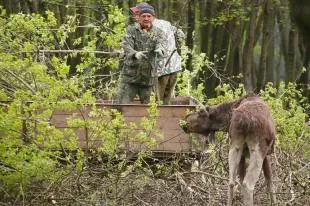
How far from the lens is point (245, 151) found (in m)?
11.1

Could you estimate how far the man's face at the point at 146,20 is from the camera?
13719 mm

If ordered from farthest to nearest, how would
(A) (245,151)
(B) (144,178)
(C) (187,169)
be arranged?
(C) (187,169) < (B) (144,178) < (A) (245,151)

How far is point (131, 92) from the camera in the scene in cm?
1419

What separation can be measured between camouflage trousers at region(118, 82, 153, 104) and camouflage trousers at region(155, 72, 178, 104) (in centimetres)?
22

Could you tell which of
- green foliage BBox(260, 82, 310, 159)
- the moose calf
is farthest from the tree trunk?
the moose calf

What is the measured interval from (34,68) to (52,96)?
432 mm

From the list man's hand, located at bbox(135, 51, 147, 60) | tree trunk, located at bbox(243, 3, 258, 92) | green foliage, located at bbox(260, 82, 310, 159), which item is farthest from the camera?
tree trunk, located at bbox(243, 3, 258, 92)

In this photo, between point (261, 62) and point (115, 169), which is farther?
point (261, 62)

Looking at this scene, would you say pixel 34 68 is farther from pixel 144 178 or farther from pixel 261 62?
pixel 261 62

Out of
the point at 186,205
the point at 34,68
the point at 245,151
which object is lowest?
the point at 186,205

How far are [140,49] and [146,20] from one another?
46 centimetres

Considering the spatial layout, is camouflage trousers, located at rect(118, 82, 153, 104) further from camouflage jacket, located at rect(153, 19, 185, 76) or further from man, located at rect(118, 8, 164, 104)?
camouflage jacket, located at rect(153, 19, 185, 76)

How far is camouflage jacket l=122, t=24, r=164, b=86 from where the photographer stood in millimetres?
13641

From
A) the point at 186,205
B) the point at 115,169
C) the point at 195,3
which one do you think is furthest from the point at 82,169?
the point at 195,3
